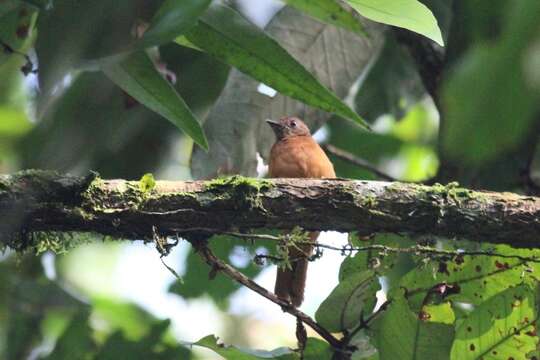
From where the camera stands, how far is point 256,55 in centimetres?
219

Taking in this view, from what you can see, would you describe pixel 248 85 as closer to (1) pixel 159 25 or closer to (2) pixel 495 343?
(2) pixel 495 343

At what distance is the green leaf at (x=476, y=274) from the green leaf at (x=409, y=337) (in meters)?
0.19

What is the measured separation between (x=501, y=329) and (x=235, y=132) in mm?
1471

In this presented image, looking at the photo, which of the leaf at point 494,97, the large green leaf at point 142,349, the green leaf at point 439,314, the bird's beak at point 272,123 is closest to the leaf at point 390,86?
the bird's beak at point 272,123

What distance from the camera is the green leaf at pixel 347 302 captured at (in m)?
2.24

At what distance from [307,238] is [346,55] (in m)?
1.66

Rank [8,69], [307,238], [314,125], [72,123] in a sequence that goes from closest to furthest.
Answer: [72,123] → [307,238] → [8,69] → [314,125]

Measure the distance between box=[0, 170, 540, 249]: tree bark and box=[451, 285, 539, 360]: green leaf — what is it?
168mm

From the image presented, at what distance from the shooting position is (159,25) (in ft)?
4.88

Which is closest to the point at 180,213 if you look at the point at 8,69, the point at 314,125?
the point at 8,69

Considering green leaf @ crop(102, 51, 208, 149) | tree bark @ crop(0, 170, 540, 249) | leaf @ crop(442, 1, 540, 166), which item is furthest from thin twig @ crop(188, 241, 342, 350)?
leaf @ crop(442, 1, 540, 166)

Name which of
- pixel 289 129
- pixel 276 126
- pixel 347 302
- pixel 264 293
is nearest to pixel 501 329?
pixel 347 302

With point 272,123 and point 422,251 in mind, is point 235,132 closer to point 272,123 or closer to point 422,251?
point 272,123

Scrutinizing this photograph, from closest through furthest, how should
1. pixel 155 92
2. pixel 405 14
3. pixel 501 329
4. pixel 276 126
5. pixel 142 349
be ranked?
1. pixel 405 14
2. pixel 155 92
3. pixel 501 329
4. pixel 142 349
5. pixel 276 126
